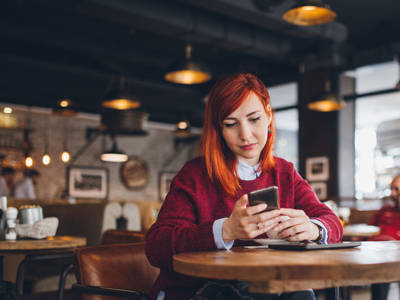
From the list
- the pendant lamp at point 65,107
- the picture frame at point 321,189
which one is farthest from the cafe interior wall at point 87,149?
the picture frame at point 321,189

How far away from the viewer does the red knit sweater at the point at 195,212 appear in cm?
129

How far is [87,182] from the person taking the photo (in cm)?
1162

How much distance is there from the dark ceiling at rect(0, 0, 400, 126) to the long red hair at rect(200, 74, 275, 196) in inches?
179

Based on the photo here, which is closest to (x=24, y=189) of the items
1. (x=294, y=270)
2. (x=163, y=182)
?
(x=163, y=182)

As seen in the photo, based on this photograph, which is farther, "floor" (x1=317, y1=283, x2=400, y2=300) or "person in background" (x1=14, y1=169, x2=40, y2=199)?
"person in background" (x1=14, y1=169, x2=40, y2=199)

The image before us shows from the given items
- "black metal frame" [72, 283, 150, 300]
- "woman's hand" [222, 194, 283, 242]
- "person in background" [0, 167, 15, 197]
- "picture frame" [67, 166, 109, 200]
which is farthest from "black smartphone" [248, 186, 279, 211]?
"picture frame" [67, 166, 109, 200]

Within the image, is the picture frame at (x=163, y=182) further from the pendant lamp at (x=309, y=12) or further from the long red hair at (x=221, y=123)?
the long red hair at (x=221, y=123)

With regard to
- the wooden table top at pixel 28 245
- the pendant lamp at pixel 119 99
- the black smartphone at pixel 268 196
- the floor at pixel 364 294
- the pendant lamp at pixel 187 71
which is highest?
the pendant lamp at pixel 187 71

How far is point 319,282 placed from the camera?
96cm

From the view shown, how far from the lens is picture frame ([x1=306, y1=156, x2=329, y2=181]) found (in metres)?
8.41

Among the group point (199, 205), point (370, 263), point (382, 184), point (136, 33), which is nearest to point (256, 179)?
point (199, 205)

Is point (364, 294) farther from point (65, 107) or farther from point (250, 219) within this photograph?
point (65, 107)

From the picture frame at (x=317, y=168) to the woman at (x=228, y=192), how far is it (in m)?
7.00

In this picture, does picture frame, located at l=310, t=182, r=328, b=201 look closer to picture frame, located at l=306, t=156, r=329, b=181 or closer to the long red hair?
picture frame, located at l=306, t=156, r=329, b=181
